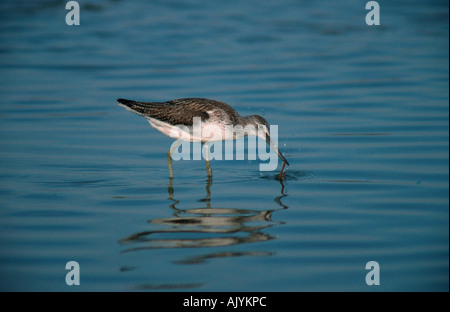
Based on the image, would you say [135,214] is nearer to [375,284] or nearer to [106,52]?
[375,284]

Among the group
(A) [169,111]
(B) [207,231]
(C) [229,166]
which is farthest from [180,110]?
(B) [207,231]

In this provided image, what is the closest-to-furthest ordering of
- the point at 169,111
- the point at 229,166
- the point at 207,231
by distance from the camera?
the point at 207,231, the point at 169,111, the point at 229,166

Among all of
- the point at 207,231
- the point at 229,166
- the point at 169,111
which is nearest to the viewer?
the point at 207,231

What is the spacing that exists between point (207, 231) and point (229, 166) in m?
3.16

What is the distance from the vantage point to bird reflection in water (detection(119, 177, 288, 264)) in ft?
24.7

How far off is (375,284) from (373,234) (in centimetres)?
128

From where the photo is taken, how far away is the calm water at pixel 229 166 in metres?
7.19

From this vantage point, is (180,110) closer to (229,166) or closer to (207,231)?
(229,166)

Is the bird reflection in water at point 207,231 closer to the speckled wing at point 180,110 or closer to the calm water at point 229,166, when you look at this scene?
the calm water at point 229,166

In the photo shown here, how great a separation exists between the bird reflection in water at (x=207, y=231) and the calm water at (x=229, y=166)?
3cm

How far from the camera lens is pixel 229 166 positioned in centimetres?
1100

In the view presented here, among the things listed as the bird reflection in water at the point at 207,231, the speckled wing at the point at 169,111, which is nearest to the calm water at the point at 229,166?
the bird reflection in water at the point at 207,231

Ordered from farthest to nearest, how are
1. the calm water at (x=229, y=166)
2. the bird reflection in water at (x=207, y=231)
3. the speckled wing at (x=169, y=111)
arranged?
the speckled wing at (x=169, y=111), the bird reflection in water at (x=207, y=231), the calm water at (x=229, y=166)
